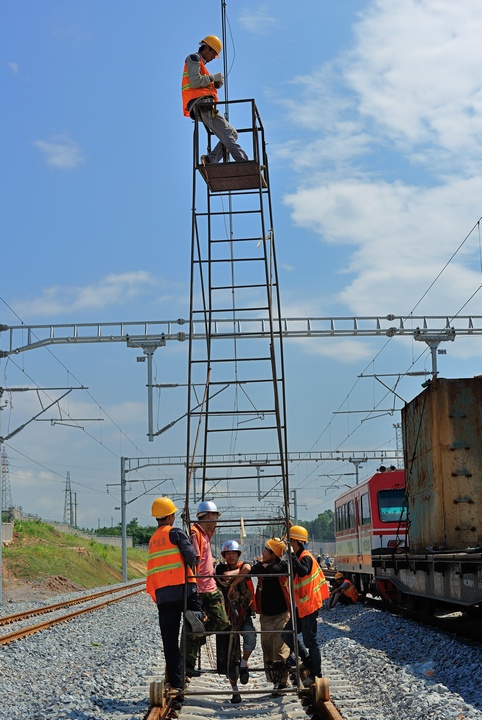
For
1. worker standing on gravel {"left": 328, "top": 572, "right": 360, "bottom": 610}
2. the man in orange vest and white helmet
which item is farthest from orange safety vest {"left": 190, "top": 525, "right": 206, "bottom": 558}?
worker standing on gravel {"left": 328, "top": 572, "right": 360, "bottom": 610}

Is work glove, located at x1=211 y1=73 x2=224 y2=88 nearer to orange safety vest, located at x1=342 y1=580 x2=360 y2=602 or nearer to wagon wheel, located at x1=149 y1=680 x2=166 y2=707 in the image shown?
wagon wheel, located at x1=149 y1=680 x2=166 y2=707

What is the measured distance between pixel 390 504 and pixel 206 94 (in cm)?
1408

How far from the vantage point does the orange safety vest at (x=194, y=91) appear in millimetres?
9591

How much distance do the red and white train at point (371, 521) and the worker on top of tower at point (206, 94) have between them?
11.3m

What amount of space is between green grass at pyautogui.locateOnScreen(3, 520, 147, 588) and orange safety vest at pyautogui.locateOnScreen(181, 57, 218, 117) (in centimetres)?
3610

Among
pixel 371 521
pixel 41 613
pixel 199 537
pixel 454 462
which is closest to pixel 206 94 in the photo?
pixel 199 537

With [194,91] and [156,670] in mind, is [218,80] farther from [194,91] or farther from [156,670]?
[156,670]

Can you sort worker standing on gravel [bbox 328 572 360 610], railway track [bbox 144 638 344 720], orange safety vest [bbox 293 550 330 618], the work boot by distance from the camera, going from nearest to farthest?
1. railway track [bbox 144 638 344 720]
2. the work boot
3. orange safety vest [bbox 293 550 330 618]
4. worker standing on gravel [bbox 328 572 360 610]

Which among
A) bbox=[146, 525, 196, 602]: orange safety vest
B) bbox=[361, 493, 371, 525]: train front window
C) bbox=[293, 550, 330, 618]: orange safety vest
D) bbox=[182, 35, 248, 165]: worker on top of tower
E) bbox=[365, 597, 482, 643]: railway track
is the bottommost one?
bbox=[365, 597, 482, 643]: railway track

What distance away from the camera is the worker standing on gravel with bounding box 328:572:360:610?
22.7 metres

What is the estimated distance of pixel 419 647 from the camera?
44.0 ft

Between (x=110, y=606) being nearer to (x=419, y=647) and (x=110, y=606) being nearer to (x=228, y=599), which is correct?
(x=419, y=647)

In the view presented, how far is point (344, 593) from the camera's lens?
23.0m

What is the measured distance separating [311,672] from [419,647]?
425 centimetres
